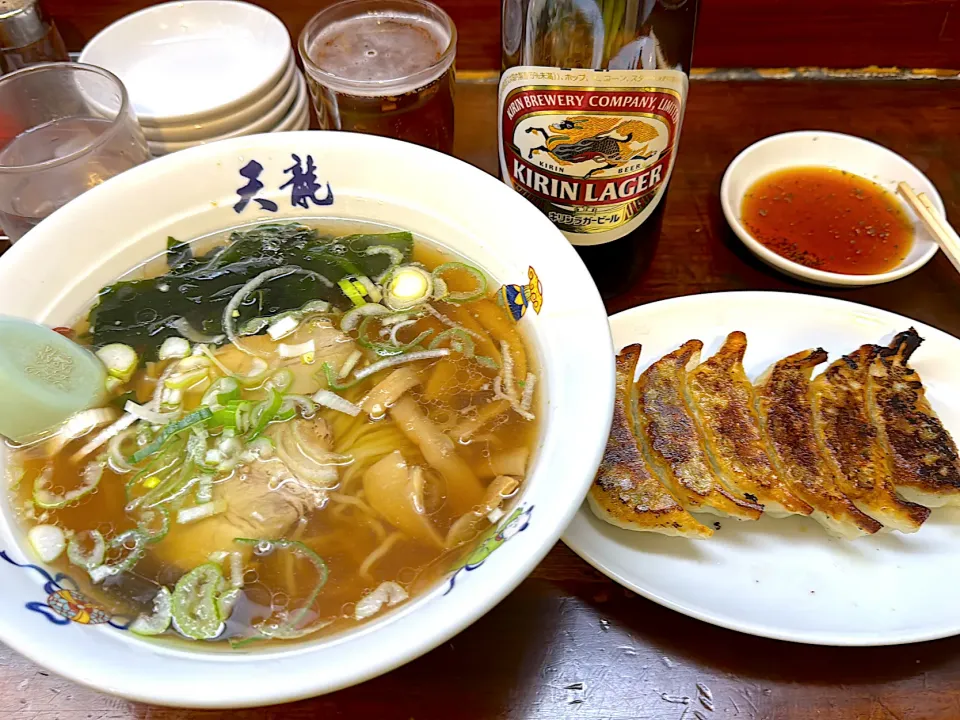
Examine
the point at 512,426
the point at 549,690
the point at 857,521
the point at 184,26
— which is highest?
the point at 184,26

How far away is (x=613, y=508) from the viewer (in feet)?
3.58

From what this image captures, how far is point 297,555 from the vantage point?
100 cm

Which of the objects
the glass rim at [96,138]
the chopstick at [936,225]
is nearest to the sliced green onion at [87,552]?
the glass rim at [96,138]

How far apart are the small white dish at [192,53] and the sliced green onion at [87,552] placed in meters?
1.04

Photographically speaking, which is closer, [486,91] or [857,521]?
[857,521]

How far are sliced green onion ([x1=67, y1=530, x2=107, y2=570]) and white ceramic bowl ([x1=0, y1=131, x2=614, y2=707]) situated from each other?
57 mm

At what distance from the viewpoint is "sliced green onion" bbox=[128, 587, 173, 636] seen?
0.89m

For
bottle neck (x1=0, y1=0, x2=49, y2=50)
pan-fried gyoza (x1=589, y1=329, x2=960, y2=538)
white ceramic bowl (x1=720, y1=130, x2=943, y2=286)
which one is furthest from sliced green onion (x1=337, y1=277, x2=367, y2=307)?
bottle neck (x1=0, y1=0, x2=49, y2=50)

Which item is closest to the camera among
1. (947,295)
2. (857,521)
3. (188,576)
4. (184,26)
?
(188,576)

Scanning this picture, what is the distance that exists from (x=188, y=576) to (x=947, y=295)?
1557 mm

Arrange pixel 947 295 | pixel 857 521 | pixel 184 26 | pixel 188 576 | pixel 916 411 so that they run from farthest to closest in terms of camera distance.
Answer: pixel 184 26 → pixel 947 295 → pixel 916 411 → pixel 857 521 → pixel 188 576

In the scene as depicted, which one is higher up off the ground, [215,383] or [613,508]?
[215,383]

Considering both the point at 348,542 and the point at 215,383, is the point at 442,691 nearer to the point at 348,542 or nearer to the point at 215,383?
the point at 348,542

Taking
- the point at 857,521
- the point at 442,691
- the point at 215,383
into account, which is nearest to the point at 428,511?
the point at 442,691
